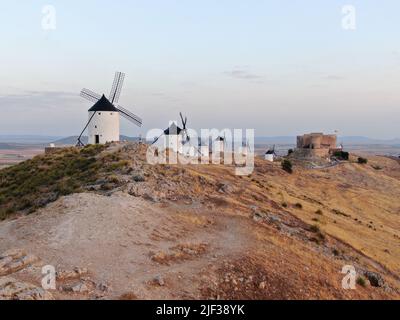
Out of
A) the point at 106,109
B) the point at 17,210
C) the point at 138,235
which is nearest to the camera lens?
the point at 138,235

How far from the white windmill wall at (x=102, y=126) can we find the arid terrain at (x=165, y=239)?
7.27 metres

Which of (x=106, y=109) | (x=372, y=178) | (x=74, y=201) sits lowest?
(x=372, y=178)

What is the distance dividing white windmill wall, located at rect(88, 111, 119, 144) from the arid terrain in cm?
727

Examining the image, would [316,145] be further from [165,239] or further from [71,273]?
[71,273]

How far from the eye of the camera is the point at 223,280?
13914mm

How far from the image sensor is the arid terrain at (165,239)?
1357 centimetres

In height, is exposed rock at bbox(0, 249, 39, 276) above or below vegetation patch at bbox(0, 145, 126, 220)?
below

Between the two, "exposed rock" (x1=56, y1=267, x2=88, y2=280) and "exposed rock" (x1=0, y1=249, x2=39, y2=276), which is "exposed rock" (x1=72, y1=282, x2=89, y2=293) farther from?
"exposed rock" (x1=0, y1=249, x2=39, y2=276)

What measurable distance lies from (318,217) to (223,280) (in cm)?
1671

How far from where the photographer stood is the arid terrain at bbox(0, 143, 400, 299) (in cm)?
1357

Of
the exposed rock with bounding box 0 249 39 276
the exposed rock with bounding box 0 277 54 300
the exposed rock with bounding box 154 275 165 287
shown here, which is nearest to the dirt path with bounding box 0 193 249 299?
the exposed rock with bounding box 154 275 165 287
